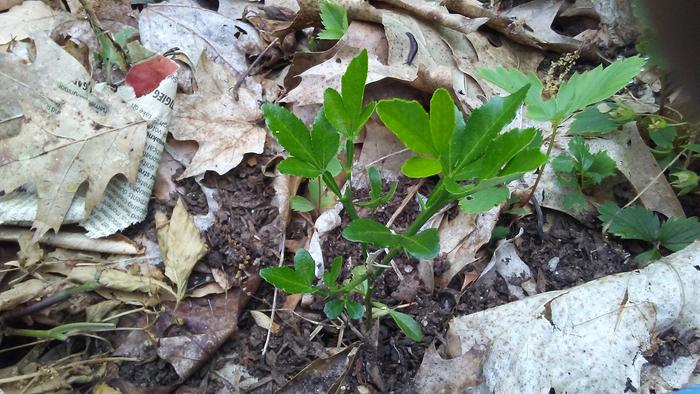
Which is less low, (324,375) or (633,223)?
(633,223)

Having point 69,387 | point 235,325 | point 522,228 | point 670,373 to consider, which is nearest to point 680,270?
point 670,373

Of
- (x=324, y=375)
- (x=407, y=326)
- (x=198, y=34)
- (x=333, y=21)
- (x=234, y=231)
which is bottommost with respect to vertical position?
(x=324, y=375)

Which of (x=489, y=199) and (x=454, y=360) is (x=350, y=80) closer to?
(x=489, y=199)

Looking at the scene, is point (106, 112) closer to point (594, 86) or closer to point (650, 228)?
point (594, 86)

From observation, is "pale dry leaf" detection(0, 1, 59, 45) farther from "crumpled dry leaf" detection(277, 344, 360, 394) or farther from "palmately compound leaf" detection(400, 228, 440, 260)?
"palmately compound leaf" detection(400, 228, 440, 260)

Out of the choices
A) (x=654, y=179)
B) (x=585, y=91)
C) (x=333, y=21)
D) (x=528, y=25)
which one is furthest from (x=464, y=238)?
(x=528, y=25)

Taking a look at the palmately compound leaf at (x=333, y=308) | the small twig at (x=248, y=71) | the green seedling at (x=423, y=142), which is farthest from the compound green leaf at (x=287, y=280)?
the small twig at (x=248, y=71)

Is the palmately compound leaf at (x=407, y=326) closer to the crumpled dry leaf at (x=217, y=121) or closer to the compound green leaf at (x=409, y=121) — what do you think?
the compound green leaf at (x=409, y=121)
